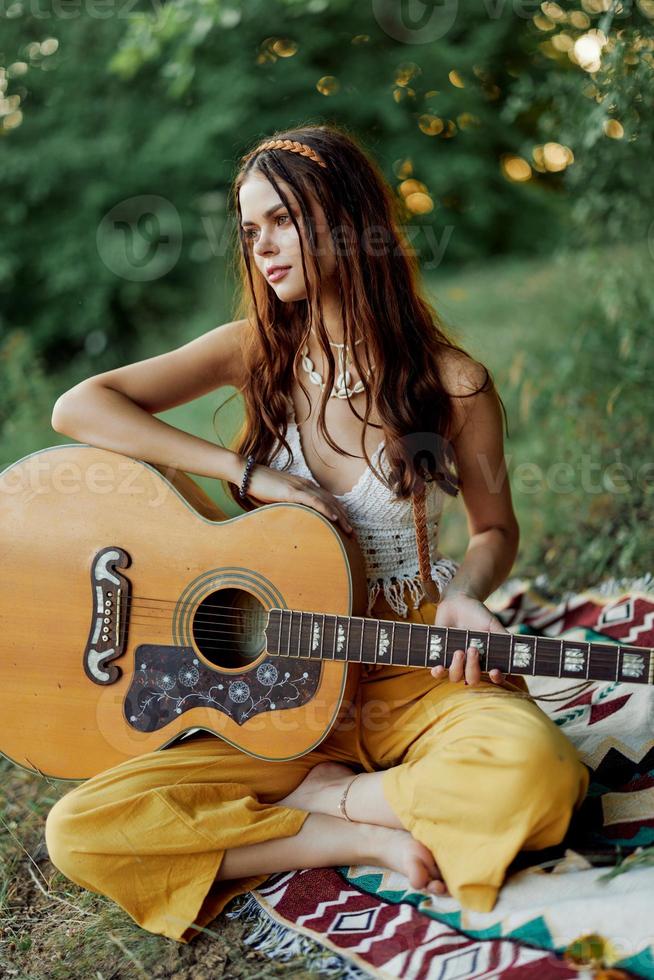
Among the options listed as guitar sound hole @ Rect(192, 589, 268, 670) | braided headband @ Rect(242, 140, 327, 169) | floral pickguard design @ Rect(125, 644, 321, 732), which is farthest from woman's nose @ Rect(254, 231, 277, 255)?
floral pickguard design @ Rect(125, 644, 321, 732)

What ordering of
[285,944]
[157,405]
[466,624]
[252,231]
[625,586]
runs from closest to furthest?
[285,944] < [466,624] < [252,231] < [157,405] < [625,586]

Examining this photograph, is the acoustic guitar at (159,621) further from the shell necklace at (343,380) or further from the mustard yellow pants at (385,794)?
the shell necklace at (343,380)

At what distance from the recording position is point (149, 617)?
5.72ft

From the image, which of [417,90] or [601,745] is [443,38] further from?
[601,745]

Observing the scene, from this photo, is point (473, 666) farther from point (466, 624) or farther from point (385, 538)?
point (385, 538)

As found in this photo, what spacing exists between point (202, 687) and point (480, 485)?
75cm

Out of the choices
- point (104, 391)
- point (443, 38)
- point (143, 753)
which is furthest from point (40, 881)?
point (443, 38)

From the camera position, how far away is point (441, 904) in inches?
60.0

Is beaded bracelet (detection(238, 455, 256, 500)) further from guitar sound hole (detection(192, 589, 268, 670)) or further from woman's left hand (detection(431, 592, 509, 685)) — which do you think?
woman's left hand (detection(431, 592, 509, 685))

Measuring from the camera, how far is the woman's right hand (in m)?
1.76

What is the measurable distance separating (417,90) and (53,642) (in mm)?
4365

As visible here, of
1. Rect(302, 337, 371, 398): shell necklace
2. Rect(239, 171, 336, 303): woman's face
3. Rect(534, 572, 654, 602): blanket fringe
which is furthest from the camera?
Rect(534, 572, 654, 602): blanket fringe

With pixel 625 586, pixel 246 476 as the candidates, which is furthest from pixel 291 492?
pixel 625 586

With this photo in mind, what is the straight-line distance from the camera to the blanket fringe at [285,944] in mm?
1459
